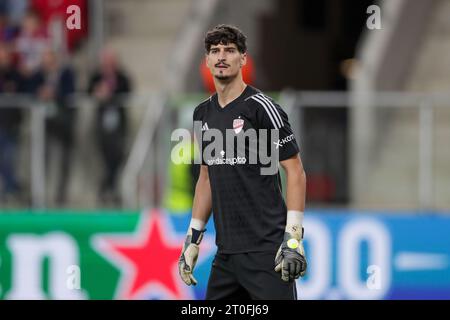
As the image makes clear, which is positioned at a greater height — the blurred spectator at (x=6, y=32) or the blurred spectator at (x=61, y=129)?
the blurred spectator at (x=6, y=32)

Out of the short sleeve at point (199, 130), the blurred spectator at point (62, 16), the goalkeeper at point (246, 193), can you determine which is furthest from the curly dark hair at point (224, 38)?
the blurred spectator at point (62, 16)

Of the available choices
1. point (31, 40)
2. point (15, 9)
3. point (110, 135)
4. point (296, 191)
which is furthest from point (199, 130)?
point (15, 9)

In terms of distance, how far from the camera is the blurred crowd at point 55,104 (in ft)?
50.4

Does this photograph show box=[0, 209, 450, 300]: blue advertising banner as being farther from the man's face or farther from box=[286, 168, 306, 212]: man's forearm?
the man's face

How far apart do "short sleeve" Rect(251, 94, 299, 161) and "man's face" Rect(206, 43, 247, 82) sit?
0.27m

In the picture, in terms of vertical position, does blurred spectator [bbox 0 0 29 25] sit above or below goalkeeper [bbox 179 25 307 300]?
above

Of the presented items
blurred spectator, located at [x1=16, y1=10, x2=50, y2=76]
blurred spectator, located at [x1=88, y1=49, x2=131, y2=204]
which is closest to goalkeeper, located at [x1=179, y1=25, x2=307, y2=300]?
blurred spectator, located at [x1=88, y1=49, x2=131, y2=204]

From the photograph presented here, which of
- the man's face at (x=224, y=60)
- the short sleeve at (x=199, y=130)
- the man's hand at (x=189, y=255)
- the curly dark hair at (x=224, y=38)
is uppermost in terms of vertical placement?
the curly dark hair at (x=224, y=38)

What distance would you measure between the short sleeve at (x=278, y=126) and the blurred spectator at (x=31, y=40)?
30.0 feet

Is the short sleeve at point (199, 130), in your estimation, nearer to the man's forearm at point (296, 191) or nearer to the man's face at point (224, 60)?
the man's face at point (224, 60)

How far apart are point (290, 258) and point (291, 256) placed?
0.02 meters

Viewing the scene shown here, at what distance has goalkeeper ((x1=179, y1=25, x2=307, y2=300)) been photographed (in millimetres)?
8359

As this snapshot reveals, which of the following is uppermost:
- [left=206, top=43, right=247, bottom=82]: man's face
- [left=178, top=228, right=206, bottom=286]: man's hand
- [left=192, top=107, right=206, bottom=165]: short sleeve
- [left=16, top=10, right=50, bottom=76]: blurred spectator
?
[left=16, top=10, right=50, bottom=76]: blurred spectator

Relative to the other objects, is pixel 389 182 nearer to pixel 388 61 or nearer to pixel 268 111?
pixel 388 61
